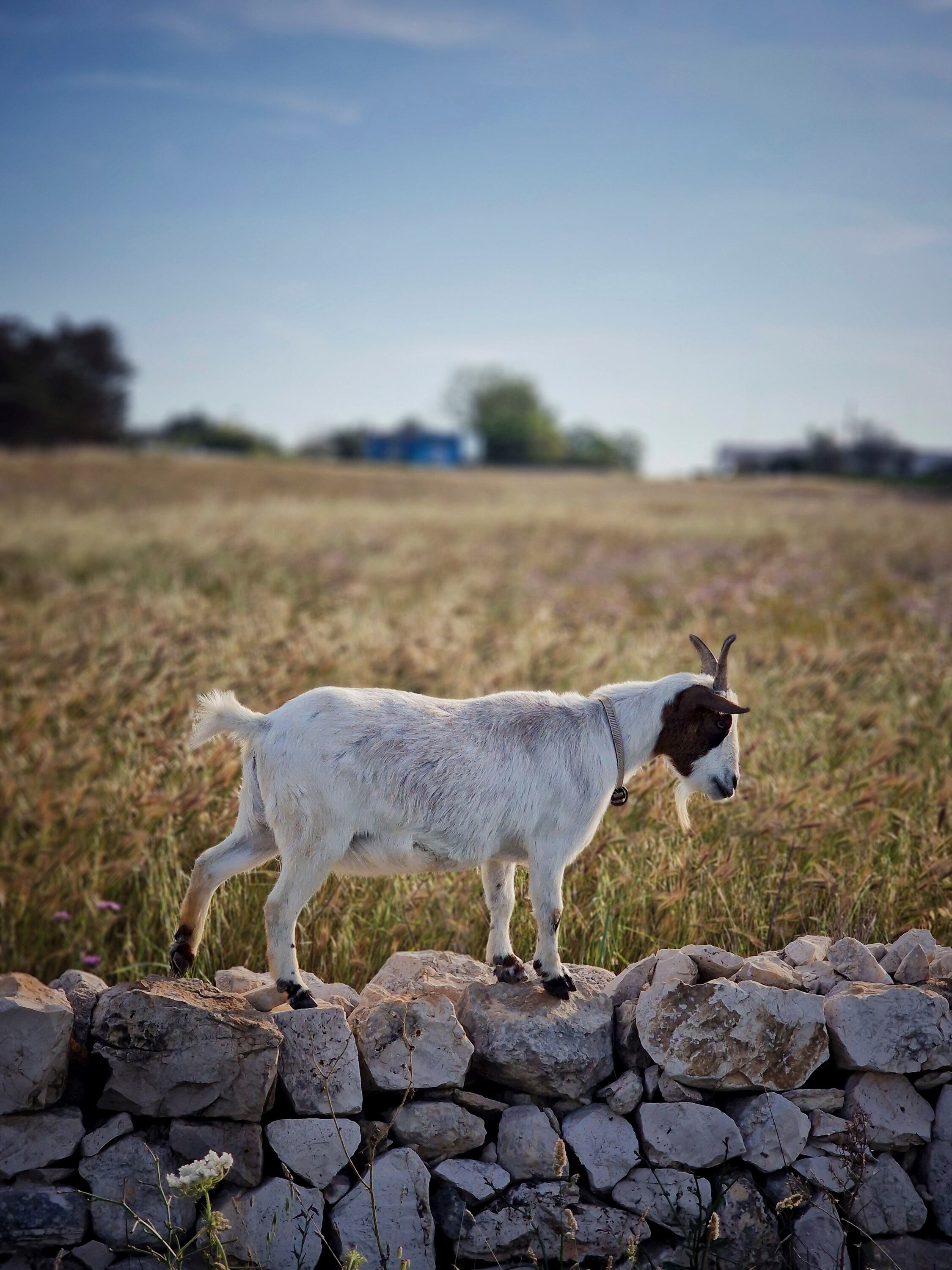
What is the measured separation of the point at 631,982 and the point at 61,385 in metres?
80.6

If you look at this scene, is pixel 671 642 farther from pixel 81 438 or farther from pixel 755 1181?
Result: pixel 81 438

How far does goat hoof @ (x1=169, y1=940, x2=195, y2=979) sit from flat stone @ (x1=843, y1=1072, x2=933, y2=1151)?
2.95 meters

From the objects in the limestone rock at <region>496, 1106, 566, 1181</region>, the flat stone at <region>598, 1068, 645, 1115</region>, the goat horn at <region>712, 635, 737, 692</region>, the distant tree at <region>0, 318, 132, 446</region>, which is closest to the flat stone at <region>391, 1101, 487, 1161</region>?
the limestone rock at <region>496, 1106, 566, 1181</region>

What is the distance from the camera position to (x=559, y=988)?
4.32 metres

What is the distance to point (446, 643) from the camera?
9977mm

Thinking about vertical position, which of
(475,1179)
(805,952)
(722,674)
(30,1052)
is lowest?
(475,1179)

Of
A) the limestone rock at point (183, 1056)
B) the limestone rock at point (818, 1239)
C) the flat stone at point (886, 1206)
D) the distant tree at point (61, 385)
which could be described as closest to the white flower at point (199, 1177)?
the limestone rock at point (183, 1056)

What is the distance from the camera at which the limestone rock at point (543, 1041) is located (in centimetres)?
413

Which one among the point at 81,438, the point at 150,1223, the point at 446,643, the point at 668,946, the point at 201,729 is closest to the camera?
the point at 150,1223

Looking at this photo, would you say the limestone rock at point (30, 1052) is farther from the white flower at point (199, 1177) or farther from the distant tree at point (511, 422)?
the distant tree at point (511, 422)

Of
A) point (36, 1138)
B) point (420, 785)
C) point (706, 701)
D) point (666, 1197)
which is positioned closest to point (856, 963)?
point (666, 1197)

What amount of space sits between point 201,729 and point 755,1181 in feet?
10.1

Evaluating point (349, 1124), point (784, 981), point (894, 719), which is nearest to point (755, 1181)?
point (784, 981)

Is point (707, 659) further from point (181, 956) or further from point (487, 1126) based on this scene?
point (181, 956)
